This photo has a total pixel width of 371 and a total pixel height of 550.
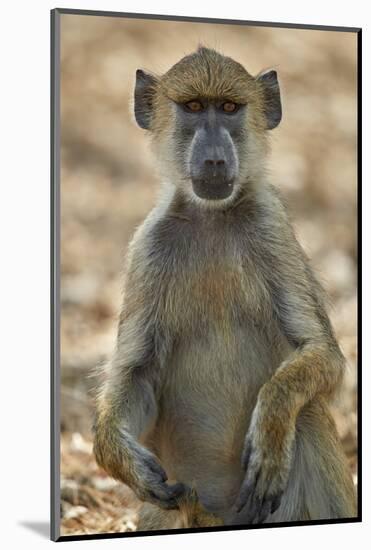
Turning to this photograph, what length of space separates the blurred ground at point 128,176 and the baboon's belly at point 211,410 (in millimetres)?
382

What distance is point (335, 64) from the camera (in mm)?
9047

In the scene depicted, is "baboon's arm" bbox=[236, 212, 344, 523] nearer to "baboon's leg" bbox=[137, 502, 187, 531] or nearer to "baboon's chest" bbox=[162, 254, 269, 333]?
"baboon's chest" bbox=[162, 254, 269, 333]

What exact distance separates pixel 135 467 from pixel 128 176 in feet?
6.28

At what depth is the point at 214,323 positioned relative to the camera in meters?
8.28

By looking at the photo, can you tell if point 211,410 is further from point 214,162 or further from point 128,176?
point 128,176

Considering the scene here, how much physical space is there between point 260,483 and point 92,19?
8.93 ft

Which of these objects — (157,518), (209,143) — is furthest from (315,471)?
(209,143)

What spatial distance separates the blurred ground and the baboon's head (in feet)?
0.55

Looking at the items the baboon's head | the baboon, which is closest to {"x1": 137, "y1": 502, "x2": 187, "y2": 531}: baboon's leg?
the baboon

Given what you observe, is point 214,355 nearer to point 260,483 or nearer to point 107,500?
point 260,483

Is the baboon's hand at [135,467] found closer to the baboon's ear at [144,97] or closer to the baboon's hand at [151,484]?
the baboon's hand at [151,484]

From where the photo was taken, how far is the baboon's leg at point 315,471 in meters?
8.21

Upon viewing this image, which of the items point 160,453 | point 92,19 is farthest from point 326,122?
point 160,453

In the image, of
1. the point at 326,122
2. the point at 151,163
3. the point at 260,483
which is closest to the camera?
the point at 260,483
